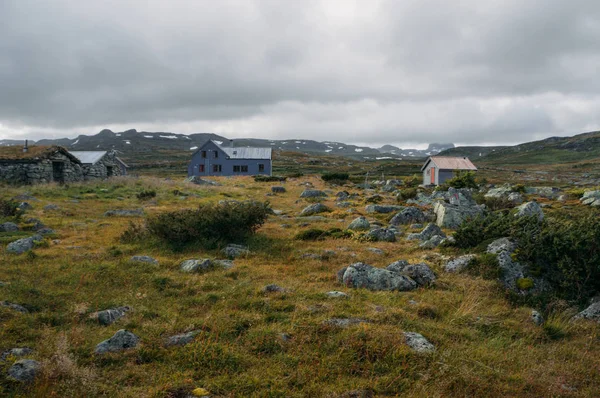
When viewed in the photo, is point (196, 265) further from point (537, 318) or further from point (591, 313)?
point (591, 313)

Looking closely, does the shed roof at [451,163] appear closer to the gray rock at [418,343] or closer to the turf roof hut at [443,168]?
the turf roof hut at [443,168]

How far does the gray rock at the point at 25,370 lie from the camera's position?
473 centimetres

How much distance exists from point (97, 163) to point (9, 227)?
27.0 metres

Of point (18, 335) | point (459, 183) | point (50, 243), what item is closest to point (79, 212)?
point (50, 243)

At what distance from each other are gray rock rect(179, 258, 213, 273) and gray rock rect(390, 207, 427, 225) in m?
10.7

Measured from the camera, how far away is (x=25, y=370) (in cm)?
485

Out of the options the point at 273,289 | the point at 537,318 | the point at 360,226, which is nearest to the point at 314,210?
the point at 360,226

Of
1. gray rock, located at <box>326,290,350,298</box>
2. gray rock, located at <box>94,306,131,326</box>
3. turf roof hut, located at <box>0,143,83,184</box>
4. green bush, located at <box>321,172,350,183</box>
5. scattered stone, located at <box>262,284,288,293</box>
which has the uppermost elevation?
turf roof hut, located at <box>0,143,83,184</box>

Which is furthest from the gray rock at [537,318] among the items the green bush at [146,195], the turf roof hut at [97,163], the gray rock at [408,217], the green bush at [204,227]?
the turf roof hut at [97,163]

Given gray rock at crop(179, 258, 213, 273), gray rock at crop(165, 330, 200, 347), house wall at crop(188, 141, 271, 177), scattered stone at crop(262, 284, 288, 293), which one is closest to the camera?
gray rock at crop(165, 330, 200, 347)

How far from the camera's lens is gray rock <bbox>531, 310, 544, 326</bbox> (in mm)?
7128

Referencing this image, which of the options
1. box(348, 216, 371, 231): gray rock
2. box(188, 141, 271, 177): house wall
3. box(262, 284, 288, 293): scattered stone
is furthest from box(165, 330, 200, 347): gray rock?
box(188, 141, 271, 177): house wall

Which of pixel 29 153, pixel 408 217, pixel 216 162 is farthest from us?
pixel 216 162

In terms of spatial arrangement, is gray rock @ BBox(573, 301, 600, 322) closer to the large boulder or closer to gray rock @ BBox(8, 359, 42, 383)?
the large boulder
